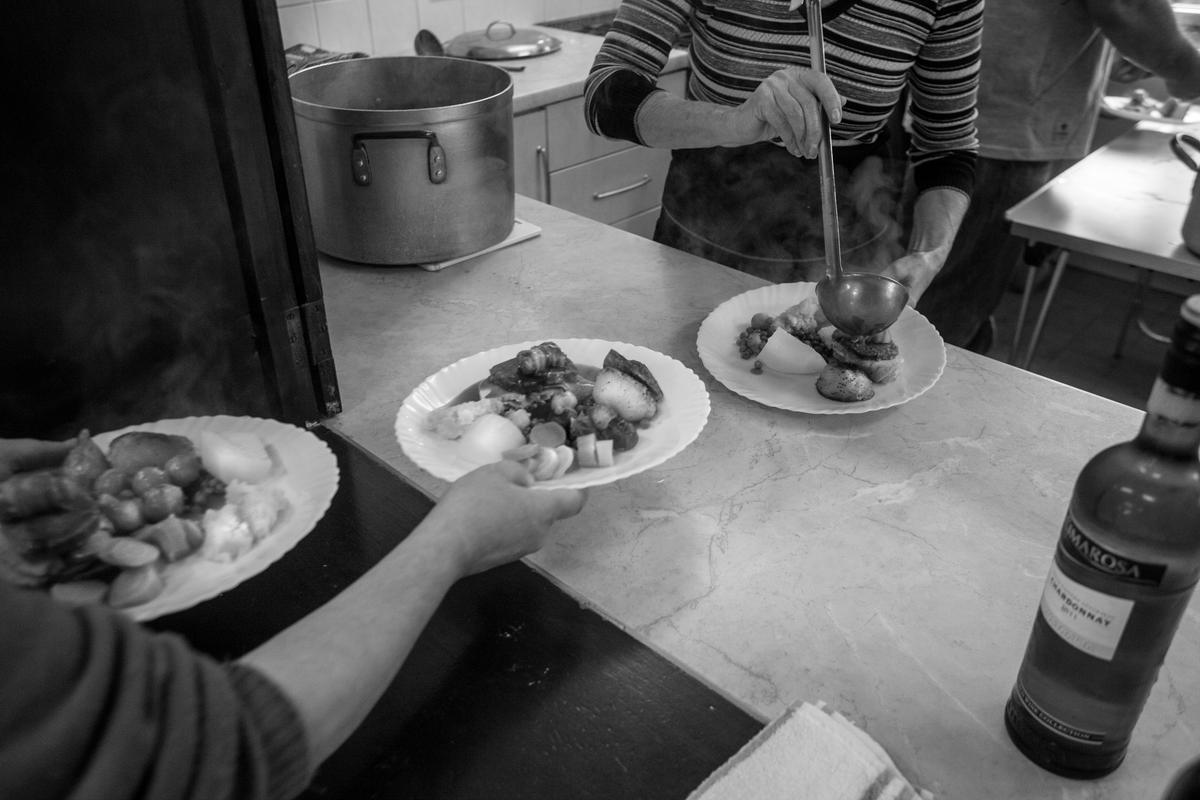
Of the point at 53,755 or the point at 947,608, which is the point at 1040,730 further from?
the point at 53,755

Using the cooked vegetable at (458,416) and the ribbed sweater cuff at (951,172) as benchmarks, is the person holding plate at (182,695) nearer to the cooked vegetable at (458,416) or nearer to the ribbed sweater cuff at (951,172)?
the cooked vegetable at (458,416)

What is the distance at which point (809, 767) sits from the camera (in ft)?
2.09

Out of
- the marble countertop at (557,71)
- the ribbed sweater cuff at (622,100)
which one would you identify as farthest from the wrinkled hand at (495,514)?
the marble countertop at (557,71)

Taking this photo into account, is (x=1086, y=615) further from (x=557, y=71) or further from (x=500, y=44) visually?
(x=500, y=44)

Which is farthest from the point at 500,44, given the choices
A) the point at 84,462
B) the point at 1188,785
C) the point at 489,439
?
the point at 1188,785

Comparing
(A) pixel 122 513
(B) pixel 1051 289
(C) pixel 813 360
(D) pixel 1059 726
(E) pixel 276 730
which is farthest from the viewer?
(B) pixel 1051 289

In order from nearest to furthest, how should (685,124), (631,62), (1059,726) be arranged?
(1059,726) < (685,124) < (631,62)

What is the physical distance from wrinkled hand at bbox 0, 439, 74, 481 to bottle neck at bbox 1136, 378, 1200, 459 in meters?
0.85

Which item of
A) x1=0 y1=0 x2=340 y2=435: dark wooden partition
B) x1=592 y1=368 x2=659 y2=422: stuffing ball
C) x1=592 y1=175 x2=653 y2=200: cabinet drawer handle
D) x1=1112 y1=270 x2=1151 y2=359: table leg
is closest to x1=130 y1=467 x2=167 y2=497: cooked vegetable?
x1=0 y1=0 x2=340 y2=435: dark wooden partition

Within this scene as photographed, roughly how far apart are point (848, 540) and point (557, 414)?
1.08 ft

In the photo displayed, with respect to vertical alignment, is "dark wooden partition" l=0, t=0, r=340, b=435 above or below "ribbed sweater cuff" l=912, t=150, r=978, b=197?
above

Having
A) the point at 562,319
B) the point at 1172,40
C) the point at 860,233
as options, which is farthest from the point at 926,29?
the point at 1172,40

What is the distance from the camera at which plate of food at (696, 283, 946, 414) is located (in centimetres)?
107

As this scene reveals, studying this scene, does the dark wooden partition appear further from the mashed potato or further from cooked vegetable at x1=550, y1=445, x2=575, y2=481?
cooked vegetable at x1=550, y1=445, x2=575, y2=481
